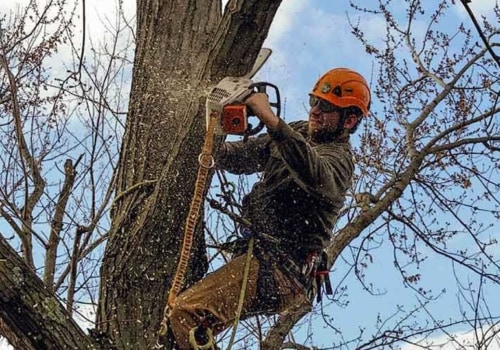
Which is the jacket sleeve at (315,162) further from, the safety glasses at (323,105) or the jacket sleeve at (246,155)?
the jacket sleeve at (246,155)

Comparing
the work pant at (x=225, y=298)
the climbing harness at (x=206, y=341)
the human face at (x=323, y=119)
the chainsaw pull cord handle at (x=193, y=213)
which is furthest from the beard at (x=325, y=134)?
the climbing harness at (x=206, y=341)

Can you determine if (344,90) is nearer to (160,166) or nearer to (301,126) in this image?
(301,126)

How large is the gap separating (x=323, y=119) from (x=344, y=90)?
0.52 feet

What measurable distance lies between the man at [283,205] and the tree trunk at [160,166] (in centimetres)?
14

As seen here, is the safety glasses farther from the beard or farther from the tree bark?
the tree bark

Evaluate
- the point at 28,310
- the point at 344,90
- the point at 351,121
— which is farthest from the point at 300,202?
the point at 28,310

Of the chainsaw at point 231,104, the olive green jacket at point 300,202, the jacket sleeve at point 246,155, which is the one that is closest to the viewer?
the chainsaw at point 231,104

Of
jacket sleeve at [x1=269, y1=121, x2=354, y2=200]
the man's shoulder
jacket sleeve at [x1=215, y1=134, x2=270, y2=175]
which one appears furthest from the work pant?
the man's shoulder

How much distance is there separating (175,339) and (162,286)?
189 mm

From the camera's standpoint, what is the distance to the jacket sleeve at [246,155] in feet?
11.3

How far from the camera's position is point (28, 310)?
2297 millimetres

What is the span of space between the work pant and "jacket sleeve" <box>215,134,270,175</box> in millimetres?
562

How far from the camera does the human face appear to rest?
3.33 meters

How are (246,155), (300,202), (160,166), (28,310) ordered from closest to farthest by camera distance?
1. (28,310)
2. (160,166)
3. (300,202)
4. (246,155)
